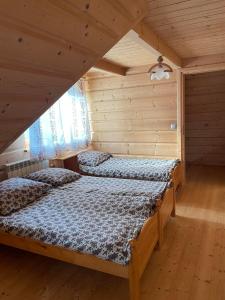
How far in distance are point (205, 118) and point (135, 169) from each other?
273cm

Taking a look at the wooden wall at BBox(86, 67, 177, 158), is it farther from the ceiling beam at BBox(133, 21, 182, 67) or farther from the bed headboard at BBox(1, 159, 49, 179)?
the bed headboard at BBox(1, 159, 49, 179)

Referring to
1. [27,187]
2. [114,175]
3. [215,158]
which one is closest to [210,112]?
[215,158]

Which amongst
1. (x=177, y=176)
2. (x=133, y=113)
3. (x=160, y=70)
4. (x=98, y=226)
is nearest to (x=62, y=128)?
(x=133, y=113)

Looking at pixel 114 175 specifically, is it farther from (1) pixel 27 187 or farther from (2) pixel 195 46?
(2) pixel 195 46

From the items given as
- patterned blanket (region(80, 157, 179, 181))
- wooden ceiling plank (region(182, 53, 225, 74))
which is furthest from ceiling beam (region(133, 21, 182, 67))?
patterned blanket (region(80, 157, 179, 181))

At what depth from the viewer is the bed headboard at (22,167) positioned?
297 centimetres

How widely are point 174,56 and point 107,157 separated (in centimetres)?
204

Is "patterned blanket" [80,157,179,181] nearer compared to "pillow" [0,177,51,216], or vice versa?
"pillow" [0,177,51,216]

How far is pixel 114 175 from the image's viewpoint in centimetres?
371

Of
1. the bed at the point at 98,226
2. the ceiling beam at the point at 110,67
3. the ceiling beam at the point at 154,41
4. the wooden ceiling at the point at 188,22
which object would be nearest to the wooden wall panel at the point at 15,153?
the bed at the point at 98,226

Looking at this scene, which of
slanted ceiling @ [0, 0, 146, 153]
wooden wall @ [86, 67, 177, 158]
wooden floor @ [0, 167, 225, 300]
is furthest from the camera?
wooden wall @ [86, 67, 177, 158]

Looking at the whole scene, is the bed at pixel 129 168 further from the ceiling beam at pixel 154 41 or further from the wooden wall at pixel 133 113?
the ceiling beam at pixel 154 41

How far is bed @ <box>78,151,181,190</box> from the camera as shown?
11.5 feet

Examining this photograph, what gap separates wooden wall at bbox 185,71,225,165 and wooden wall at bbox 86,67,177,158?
1.42 metres
